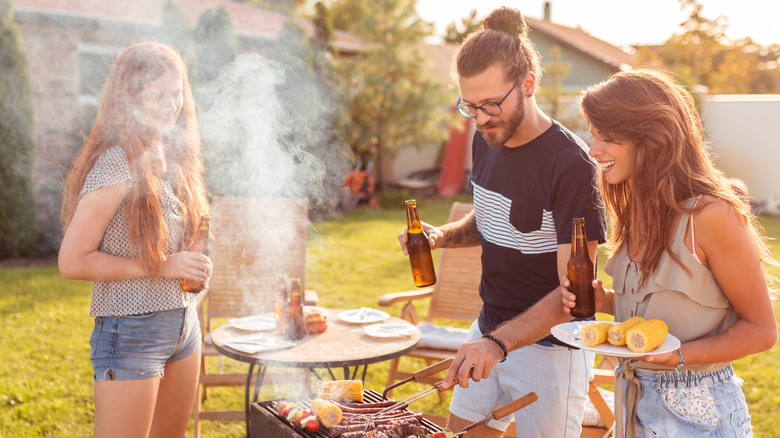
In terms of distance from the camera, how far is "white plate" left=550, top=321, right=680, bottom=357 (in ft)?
6.15

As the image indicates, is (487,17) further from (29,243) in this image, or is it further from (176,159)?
(29,243)

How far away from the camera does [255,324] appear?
13.0 ft

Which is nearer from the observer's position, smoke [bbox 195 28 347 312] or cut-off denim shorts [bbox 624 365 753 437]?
cut-off denim shorts [bbox 624 365 753 437]

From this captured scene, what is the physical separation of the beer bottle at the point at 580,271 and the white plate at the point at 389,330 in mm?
1526

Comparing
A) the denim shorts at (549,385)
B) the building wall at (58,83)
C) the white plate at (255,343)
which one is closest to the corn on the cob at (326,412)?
the denim shorts at (549,385)

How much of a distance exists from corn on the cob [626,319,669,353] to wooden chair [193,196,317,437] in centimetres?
342

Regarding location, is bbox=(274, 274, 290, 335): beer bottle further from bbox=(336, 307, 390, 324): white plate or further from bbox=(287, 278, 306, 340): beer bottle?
bbox=(336, 307, 390, 324): white plate

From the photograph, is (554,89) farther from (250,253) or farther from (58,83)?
(250,253)

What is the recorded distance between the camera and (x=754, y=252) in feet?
6.38

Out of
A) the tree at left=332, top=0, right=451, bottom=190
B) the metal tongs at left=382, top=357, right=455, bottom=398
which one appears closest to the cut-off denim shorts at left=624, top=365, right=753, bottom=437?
the metal tongs at left=382, top=357, right=455, bottom=398

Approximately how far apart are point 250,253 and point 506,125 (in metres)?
3.26

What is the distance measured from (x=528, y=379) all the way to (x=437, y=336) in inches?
70.2

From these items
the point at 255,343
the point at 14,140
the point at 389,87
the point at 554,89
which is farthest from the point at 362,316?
the point at 554,89

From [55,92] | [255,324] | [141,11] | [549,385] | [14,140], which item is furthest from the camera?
[141,11]
